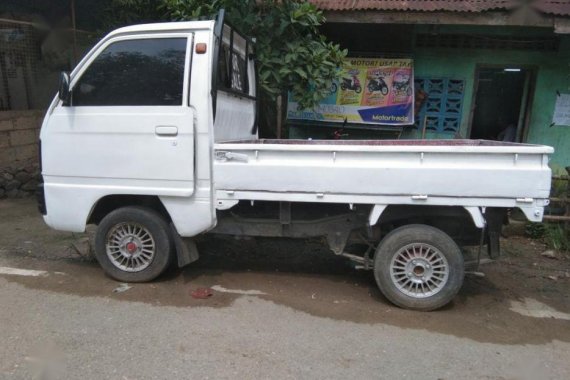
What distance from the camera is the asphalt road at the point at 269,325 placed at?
303 centimetres

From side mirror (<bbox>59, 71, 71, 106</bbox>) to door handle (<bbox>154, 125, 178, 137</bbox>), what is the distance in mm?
853

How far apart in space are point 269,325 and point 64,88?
2.61 metres

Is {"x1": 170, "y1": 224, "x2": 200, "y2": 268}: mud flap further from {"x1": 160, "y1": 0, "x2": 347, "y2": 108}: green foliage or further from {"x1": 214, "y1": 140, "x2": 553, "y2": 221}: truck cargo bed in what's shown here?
{"x1": 160, "y1": 0, "x2": 347, "y2": 108}: green foliage

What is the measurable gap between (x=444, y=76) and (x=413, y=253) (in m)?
4.16

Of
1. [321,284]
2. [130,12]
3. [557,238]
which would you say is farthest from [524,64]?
[130,12]

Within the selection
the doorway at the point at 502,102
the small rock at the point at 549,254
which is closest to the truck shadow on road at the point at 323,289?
the small rock at the point at 549,254

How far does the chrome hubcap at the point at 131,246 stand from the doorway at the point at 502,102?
530 centimetres

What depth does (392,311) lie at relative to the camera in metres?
3.86

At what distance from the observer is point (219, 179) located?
3859 millimetres

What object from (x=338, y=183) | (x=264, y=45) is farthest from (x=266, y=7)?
(x=338, y=183)

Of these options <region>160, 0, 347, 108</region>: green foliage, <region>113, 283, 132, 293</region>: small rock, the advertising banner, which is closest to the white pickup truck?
<region>113, 283, 132, 293</region>: small rock

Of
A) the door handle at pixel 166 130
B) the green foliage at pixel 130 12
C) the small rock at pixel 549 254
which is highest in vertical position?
the green foliage at pixel 130 12

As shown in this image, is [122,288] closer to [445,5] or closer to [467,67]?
[445,5]

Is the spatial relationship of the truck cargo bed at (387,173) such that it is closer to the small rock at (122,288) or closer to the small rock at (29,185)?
the small rock at (122,288)
